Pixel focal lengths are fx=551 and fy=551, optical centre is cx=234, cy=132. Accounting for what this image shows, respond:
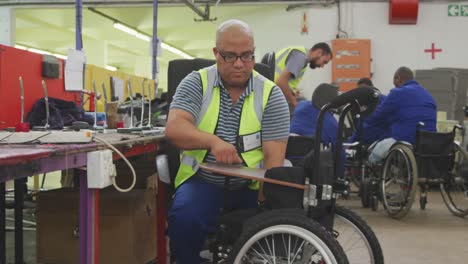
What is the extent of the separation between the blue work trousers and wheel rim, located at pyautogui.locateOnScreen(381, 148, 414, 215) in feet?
8.34

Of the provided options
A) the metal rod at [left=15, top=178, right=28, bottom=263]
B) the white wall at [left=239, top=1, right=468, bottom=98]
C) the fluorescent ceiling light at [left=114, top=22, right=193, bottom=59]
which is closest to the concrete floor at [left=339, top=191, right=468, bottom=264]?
the metal rod at [left=15, top=178, right=28, bottom=263]

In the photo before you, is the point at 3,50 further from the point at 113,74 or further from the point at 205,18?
the point at 205,18

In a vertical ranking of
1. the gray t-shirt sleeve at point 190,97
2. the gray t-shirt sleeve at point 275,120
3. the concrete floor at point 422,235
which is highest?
the gray t-shirt sleeve at point 190,97

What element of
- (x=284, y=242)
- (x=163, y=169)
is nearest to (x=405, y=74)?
(x=163, y=169)

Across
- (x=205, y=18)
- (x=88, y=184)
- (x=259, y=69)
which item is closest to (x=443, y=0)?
(x=205, y=18)

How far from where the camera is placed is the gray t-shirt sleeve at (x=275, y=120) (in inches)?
75.6

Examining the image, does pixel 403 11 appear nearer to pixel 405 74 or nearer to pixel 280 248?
pixel 405 74

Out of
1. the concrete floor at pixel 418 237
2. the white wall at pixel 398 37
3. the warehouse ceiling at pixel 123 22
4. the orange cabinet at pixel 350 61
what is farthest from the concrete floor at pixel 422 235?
the warehouse ceiling at pixel 123 22

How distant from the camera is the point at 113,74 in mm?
4254

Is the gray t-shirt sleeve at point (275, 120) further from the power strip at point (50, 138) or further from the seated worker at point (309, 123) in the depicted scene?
the seated worker at point (309, 123)

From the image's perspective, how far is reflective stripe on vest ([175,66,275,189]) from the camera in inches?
75.2

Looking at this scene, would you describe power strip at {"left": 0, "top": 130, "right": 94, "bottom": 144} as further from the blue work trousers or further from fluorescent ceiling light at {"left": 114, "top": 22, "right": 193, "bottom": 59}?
fluorescent ceiling light at {"left": 114, "top": 22, "right": 193, "bottom": 59}

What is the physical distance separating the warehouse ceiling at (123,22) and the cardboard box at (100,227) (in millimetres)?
4934

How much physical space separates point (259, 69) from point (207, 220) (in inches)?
34.4
